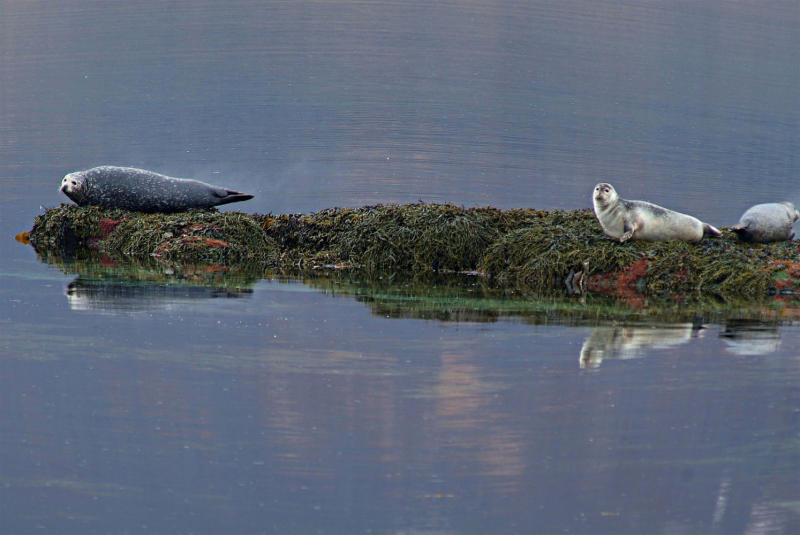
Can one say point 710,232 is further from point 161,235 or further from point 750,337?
point 161,235

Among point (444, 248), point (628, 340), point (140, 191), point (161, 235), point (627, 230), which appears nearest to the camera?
point (628, 340)

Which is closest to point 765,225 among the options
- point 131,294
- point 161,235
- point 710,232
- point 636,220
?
point 710,232

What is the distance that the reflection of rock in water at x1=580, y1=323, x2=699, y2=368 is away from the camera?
21.7 feet

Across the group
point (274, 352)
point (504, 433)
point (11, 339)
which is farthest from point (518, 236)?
point (504, 433)

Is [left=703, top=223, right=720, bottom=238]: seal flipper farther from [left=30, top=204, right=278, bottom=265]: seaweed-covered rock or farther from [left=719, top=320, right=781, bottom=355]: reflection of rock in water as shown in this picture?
[left=30, top=204, right=278, bottom=265]: seaweed-covered rock

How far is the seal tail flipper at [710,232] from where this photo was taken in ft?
36.9

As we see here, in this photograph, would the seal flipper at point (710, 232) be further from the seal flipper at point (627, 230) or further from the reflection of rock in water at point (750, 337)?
the reflection of rock in water at point (750, 337)

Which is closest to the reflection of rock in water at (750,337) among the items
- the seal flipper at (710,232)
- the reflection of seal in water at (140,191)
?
the seal flipper at (710,232)

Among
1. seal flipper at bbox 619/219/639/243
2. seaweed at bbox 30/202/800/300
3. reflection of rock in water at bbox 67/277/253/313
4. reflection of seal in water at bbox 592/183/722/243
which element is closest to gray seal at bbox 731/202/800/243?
seaweed at bbox 30/202/800/300

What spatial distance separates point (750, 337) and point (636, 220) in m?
3.59

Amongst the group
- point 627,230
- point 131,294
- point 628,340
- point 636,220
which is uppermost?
point 636,220

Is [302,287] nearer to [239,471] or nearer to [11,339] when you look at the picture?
[11,339]

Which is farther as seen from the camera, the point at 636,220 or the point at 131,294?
the point at 636,220

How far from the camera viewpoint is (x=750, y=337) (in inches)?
290
